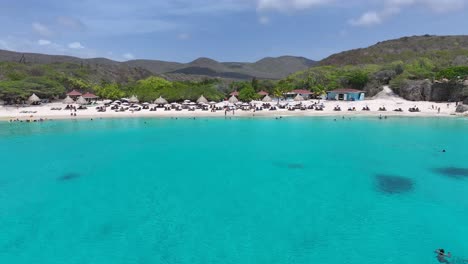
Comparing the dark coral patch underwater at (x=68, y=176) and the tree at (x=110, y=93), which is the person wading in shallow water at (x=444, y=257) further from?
the tree at (x=110, y=93)

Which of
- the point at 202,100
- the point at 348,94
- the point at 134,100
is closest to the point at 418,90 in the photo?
the point at 348,94

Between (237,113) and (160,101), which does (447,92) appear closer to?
(237,113)

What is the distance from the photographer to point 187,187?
17625 mm

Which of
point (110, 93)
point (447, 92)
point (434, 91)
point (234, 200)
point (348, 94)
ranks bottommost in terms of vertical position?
point (234, 200)

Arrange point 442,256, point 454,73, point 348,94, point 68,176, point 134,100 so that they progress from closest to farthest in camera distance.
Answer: point 442,256
point 68,176
point 454,73
point 134,100
point 348,94

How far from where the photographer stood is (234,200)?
615 inches

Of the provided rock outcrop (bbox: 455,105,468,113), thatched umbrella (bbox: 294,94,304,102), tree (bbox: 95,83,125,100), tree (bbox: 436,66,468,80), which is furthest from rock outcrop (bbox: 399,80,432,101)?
tree (bbox: 95,83,125,100)

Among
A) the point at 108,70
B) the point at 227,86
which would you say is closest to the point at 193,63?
the point at 108,70

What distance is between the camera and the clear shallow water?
11227 mm

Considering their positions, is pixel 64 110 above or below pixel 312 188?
above

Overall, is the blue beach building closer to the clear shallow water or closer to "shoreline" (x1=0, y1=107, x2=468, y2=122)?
"shoreline" (x1=0, y1=107, x2=468, y2=122)

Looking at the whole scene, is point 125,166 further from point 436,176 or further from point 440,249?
point 436,176

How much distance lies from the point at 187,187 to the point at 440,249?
11.7 m

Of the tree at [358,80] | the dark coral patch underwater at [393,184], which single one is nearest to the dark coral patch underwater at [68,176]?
the dark coral patch underwater at [393,184]
